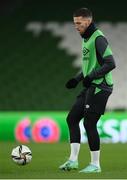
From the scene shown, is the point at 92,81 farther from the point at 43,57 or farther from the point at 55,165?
the point at 43,57

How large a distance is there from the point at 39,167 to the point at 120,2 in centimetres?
1370

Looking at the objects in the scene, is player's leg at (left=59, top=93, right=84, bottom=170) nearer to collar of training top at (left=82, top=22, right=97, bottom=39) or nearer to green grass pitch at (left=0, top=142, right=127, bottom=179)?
green grass pitch at (left=0, top=142, right=127, bottom=179)

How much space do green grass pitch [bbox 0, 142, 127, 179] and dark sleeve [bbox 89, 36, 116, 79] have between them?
109cm

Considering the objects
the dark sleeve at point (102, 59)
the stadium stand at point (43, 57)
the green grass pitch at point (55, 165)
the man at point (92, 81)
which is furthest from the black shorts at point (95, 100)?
the stadium stand at point (43, 57)

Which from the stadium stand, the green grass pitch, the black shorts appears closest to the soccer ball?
the green grass pitch

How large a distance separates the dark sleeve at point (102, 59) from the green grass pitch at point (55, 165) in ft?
3.57

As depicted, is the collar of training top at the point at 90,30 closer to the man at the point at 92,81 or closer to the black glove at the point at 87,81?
the man at the point at 92,81

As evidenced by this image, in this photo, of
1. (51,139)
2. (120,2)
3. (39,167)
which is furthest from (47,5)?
(39,167)

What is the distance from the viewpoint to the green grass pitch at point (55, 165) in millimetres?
7343

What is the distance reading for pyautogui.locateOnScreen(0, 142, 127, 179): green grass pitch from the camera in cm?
734

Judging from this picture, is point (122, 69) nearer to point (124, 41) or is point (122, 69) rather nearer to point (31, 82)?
point (124, 41)

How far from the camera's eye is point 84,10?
7.96 m

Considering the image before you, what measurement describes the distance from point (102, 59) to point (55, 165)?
1.95 metres

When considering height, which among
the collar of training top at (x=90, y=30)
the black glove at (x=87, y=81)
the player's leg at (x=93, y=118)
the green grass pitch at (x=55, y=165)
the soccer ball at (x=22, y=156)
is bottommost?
the green grass pitch at (x=55, y=165)
